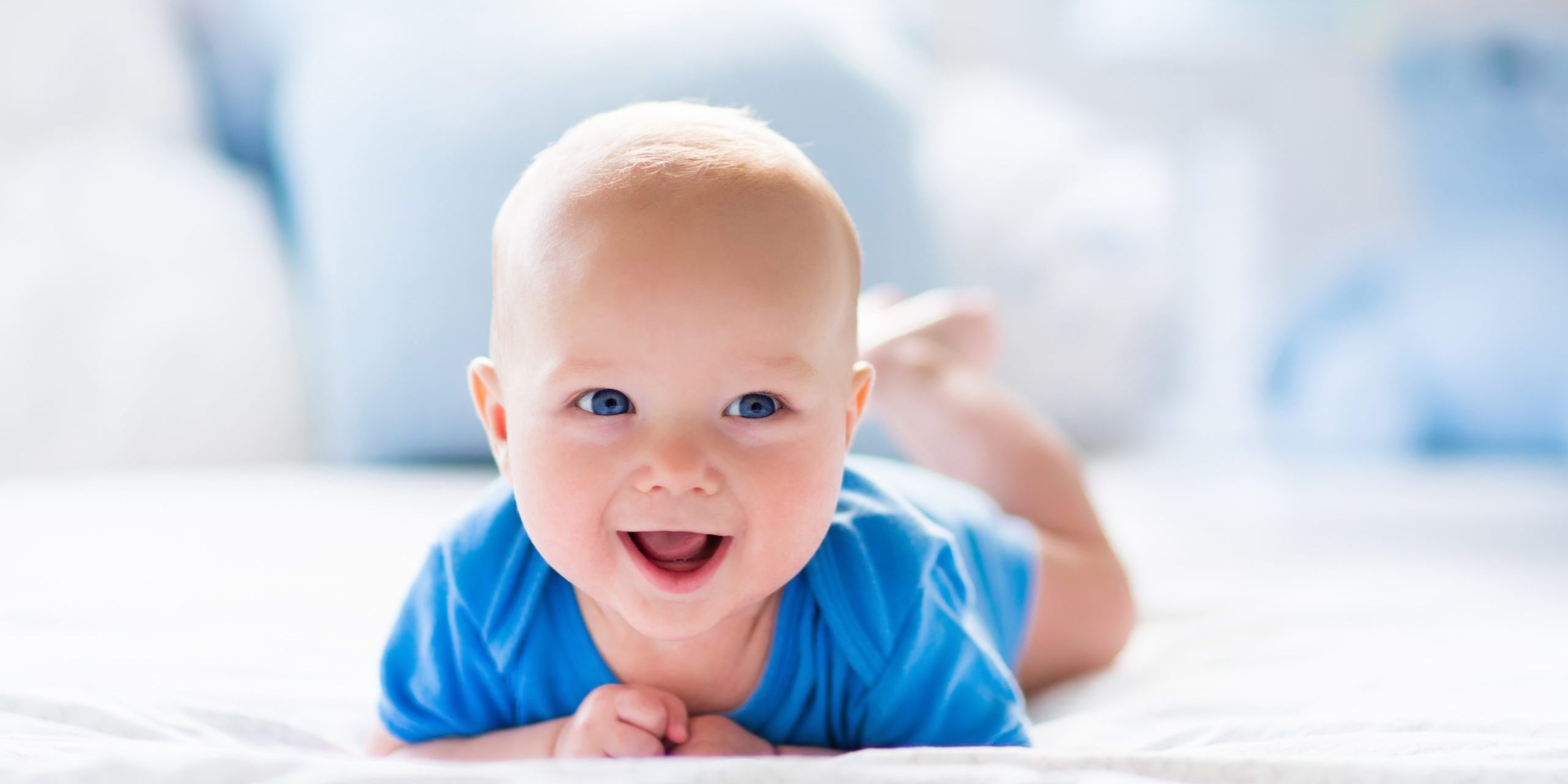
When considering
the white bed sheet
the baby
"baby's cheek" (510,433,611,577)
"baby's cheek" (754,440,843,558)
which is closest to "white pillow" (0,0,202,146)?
the white bed sheet

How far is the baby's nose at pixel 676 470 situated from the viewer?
696 millimetres

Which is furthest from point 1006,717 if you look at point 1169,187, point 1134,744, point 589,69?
point 1169,187

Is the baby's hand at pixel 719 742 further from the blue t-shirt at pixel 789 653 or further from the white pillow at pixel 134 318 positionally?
the white pillow at pixel 134 318

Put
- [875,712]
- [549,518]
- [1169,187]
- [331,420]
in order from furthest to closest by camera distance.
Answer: [1169,187]
[331,420]
[875,712]
[549,518]

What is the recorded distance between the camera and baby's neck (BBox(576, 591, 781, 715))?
33.8 inches

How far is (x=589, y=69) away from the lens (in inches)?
61.3

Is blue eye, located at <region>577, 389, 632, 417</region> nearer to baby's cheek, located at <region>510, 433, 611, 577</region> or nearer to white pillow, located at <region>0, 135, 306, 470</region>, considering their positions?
baby's cheek, located at <region>510, 433, 611, 577</region>

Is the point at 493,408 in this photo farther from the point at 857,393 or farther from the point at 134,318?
the point at 134,318

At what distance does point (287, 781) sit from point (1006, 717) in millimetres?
448

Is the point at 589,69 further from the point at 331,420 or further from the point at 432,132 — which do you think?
the point at 331,420

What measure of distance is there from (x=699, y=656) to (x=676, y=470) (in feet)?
0.71

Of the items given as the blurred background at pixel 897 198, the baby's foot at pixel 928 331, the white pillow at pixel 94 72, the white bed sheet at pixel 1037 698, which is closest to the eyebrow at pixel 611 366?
the white bed sheet at pixel 1037 698

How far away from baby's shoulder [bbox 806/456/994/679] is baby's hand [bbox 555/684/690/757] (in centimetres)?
12

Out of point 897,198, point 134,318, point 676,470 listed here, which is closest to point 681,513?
point 676,470
